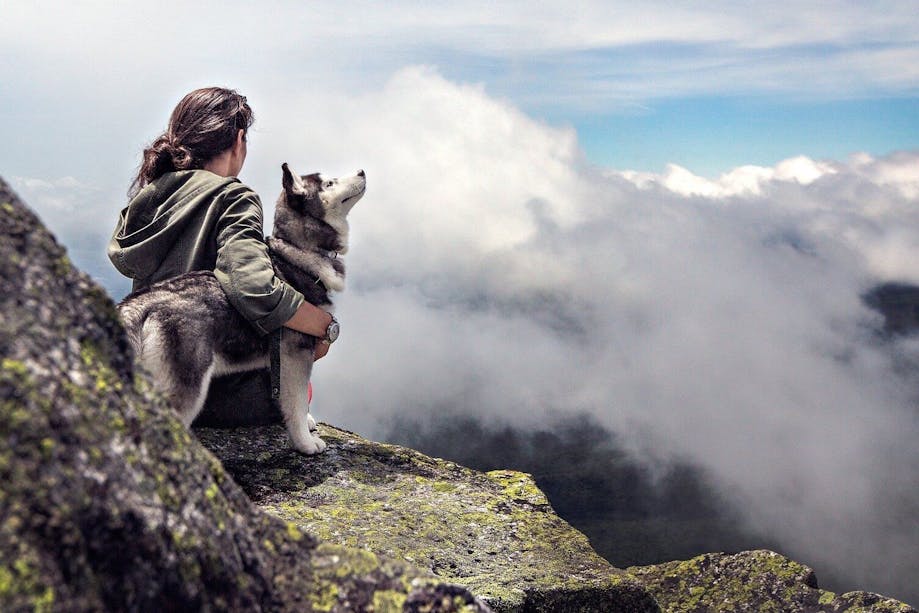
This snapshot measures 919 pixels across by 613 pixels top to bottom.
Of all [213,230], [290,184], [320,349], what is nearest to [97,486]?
[213,230]

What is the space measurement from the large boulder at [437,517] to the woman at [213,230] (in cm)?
112

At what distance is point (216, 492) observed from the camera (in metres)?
3.03

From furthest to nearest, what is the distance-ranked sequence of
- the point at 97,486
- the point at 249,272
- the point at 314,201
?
the point at 314,201 → the point at 249,272 → the point at 97,486

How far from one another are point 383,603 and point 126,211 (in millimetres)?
7332

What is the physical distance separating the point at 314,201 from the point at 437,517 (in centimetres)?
416

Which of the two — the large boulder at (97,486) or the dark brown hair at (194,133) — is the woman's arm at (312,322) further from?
the large boulder at (97,486)

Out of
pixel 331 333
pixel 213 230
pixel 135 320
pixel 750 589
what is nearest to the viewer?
pixel 135 320

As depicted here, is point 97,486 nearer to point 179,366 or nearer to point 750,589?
point 179,366

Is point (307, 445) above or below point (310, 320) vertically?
below

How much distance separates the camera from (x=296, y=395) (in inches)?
360

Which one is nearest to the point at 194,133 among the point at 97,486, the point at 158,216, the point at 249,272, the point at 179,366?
the point at 158,216

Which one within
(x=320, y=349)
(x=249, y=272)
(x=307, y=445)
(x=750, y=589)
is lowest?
(x=750, y=589)

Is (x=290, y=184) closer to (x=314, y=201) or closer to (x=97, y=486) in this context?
(x=314, y=201)

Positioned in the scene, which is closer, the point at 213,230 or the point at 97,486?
the point at 97,486
